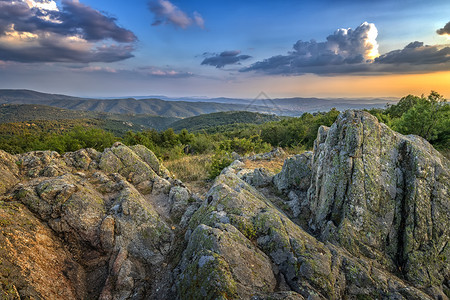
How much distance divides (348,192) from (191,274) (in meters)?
5.92

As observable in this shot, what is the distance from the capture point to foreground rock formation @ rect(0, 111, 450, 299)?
481cm

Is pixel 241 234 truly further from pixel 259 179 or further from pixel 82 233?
pixel 259 179

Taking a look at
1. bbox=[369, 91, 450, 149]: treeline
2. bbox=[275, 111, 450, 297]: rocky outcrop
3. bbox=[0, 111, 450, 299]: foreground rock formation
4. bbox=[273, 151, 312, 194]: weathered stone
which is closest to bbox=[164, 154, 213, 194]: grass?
bbox=[273, 151, 312, 194]: weathered stone

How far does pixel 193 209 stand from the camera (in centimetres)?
855

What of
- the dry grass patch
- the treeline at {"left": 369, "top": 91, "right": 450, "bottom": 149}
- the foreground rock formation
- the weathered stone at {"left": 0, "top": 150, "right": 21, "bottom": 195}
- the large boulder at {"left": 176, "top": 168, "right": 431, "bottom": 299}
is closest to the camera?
the large boulder at {"left": 176, "top": 168, "right": 431, "bottom": 299}

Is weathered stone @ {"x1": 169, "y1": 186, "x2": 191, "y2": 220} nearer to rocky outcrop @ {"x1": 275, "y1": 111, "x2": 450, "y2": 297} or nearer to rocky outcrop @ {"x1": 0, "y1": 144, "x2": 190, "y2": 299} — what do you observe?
rocky outcrop @ {"x1": 0, "y1": 144, "x2": 190, "y2": 299}

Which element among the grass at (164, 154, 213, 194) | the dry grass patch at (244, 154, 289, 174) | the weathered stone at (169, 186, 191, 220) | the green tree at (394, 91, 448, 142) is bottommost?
the grass at (164, 154, 213, 194)

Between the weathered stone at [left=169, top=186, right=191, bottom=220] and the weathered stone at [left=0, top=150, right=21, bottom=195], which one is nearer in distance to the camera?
the weathered stone at [left=0, top=150, right=21, bottom=195]

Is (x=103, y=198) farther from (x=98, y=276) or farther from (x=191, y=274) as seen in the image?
(x=191, y=274)

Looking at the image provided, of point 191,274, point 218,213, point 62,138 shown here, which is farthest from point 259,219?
point 62,138

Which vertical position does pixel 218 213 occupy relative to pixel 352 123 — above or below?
below

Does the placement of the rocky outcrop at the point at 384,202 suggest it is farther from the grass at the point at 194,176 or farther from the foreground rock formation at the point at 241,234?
the grass at the point at 194,176

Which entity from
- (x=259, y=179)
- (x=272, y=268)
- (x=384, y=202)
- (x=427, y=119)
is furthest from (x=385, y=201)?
(x=427, y=119)

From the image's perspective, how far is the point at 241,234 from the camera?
226 inches
